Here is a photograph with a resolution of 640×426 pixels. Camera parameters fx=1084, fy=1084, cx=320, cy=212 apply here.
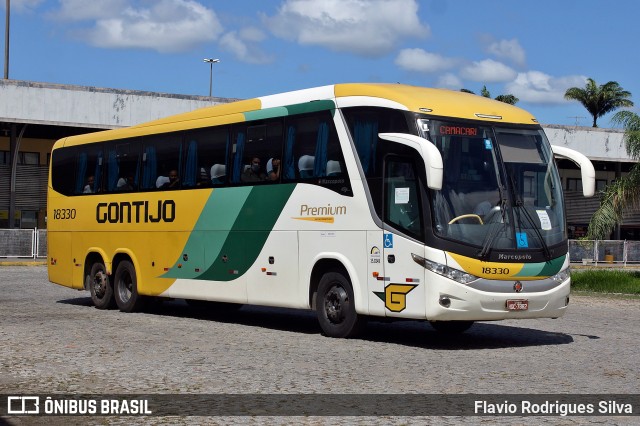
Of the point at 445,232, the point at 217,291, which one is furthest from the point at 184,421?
the point at 217,291

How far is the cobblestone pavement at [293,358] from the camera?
1058 centimetres

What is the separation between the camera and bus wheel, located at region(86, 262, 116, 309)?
21750 mm

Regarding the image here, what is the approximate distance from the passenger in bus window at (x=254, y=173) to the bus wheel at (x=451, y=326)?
3607 mm

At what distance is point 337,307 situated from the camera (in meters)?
16.0

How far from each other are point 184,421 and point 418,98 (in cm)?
754

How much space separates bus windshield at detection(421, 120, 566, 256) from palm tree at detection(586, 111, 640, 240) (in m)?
19.2

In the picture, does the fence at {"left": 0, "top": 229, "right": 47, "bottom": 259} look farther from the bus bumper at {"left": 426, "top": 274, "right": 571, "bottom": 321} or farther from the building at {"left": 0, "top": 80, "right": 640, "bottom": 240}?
the bus bumper at {"left": 426, "top": 274, "right": 571, "bottom": 321}

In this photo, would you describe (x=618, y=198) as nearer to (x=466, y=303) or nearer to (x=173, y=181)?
(x=173, y=181)

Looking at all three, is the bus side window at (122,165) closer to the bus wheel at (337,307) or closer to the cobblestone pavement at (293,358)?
the cobblestone pavement at (293,358)

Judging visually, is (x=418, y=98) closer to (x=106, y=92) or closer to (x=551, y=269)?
(x=551, y=269)

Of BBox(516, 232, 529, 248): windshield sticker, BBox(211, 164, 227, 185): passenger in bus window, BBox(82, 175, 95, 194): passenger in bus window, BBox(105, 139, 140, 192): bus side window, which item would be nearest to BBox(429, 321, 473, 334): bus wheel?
BBox(516, 232, 529, 248): windshield sticker

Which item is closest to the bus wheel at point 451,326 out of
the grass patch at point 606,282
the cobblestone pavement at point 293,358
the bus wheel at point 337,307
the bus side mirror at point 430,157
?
the cobblestone pavement at point 293,358

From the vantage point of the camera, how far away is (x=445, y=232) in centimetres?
1439

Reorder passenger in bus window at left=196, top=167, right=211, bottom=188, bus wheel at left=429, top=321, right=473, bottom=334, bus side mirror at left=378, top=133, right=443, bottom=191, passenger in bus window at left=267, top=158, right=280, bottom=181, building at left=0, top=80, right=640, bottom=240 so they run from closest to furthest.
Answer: bus side mirror at left=378, top=133, right=443, bottom=191
bus wheel at left=429, top=321, right=473, bottom=334
passenger in bus window at left=267, top=158, right=280, bottom=181
passenger in bus window at left=196, top=167, right=211, bottom=188
building at left=0, top=80, right=640, bottom=240
